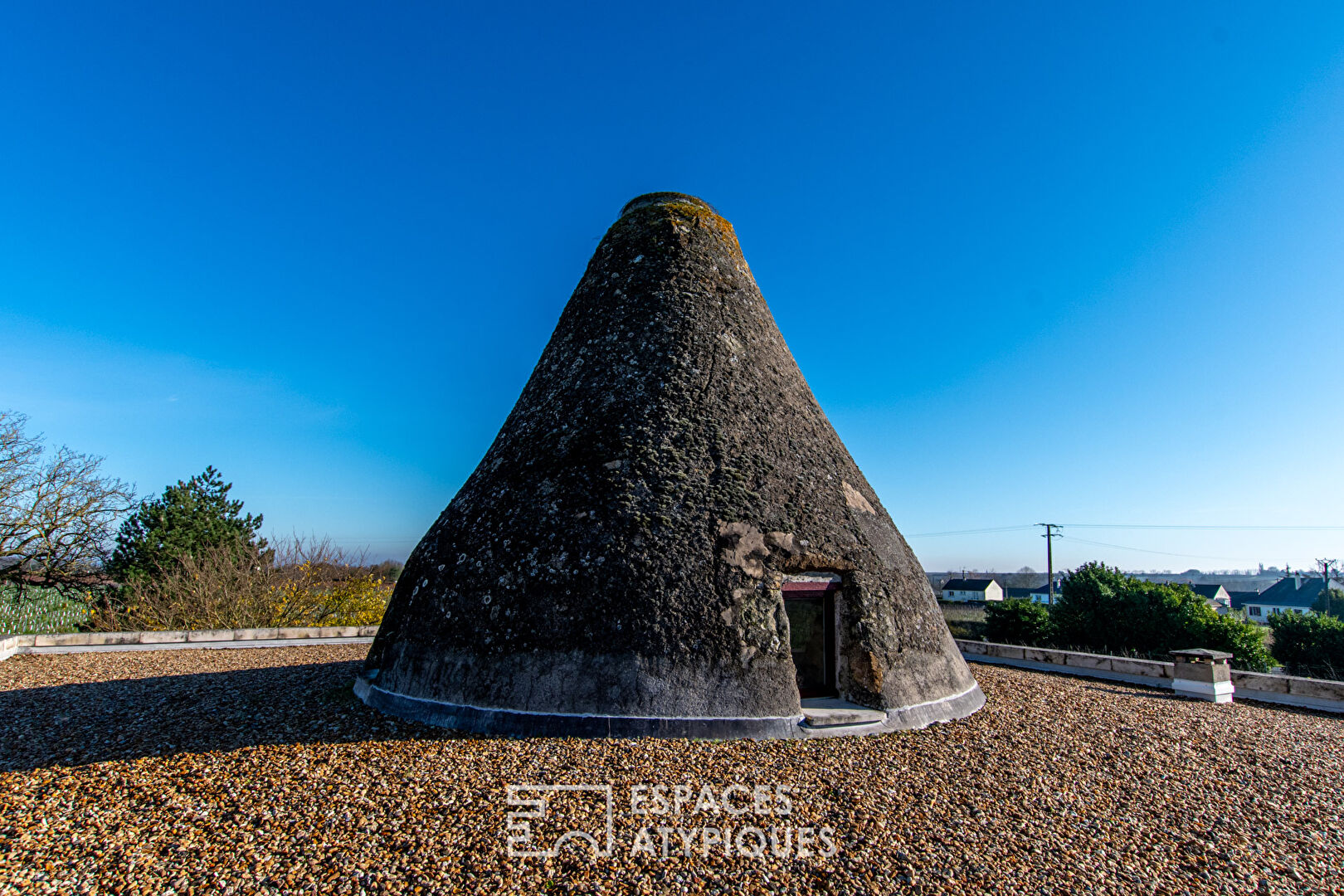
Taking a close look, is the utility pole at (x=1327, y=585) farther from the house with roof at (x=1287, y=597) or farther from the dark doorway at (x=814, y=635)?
the dark doorway at (x=814, y=635)

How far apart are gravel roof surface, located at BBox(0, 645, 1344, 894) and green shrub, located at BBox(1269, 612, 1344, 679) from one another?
36.0ft

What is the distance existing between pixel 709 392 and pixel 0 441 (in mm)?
22151

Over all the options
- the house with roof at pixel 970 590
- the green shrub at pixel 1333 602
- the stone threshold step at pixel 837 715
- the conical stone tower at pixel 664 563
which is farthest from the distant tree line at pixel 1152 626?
the house with roof at pixel 970 590

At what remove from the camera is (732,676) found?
18.7 ft

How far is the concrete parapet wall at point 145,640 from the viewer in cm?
1148

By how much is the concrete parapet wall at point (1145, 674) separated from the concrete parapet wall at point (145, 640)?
44.0 feet

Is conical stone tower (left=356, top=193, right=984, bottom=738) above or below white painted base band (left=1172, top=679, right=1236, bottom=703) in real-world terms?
above

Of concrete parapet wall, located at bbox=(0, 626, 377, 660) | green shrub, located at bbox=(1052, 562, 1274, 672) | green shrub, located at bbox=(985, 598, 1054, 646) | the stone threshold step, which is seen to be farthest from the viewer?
green shrub, located at bbox=(985, 598, 1054, 646)

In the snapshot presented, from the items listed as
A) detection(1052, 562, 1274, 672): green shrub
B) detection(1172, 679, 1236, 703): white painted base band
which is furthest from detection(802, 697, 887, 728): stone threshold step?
detection(1052, 562, 1274, 672): green shrub

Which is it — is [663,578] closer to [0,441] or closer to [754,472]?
[754,472]

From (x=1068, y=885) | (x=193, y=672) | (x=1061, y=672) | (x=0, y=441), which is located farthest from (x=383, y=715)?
(x=0, y=441)

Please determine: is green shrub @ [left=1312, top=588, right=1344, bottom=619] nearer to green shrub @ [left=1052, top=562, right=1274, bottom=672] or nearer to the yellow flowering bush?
green shrub @ [left=1052, top=562, right=1274, bottom=672]

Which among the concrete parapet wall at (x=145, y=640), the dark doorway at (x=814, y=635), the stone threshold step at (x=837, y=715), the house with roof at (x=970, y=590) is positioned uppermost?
the dark doorway at (x=814, y=635)

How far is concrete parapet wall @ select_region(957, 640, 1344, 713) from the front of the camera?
8.76 metres
